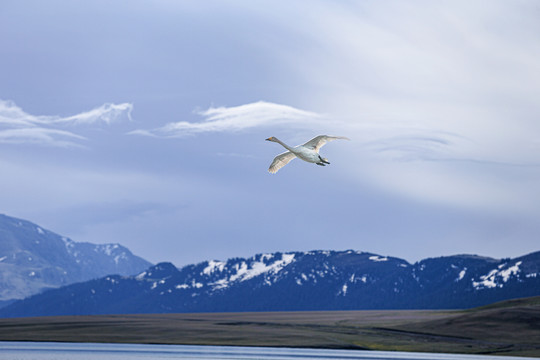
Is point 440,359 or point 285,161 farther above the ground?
point 285,161

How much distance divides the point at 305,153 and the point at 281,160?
7.64ft

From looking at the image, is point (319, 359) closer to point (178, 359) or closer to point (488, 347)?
point (178, 359)

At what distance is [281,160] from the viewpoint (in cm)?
5928

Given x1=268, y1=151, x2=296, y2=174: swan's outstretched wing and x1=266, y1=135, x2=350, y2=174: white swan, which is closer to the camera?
x1=266, y1=135, x2=350, y2=174: white swan

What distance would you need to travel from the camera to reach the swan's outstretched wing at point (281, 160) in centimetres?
5869

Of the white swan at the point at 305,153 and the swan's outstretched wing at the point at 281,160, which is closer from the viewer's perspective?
the white swan at the point at 305,153

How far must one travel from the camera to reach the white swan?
5747cm

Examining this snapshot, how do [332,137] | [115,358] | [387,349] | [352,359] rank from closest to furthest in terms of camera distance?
[332,137] → [115,358] → [352,359] → [387,349]

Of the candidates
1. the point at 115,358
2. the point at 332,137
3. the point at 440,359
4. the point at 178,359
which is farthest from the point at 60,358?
the point at 332,137

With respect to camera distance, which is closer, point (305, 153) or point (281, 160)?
point (305, 153)

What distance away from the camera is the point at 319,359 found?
152625 mm

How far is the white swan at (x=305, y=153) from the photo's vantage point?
57.5 m

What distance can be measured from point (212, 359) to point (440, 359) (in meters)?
45.4

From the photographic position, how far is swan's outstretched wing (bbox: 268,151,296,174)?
58.7 meters
